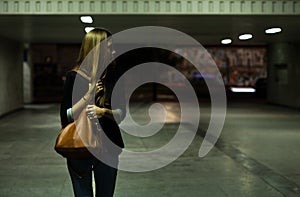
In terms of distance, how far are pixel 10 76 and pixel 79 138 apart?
17.7 m

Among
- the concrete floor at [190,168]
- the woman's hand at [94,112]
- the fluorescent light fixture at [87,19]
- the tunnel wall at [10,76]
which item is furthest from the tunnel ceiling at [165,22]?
the woman's hand at [94,112]

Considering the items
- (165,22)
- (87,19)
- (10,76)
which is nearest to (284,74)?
(10,76)

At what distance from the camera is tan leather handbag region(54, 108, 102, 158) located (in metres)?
3.66

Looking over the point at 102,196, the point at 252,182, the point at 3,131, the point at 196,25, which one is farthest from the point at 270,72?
the point at 102,196

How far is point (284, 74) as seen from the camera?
2530cm

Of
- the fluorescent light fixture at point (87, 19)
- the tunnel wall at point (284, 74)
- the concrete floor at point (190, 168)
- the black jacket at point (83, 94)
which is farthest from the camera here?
the tunnel wall at point (284, 74)

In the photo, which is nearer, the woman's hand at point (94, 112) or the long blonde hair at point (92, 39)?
the woman's hand at point (94, 112)

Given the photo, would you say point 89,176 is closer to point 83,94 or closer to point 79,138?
point 79,138

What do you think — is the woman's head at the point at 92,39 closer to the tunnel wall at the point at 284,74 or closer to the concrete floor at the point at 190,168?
the concrete floor at the point at 190,168

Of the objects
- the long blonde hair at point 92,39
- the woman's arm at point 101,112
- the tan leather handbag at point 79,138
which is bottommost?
the tan leather handbag at point 79,138

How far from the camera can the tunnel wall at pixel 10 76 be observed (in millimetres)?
18891

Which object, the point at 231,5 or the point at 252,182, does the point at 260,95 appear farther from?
the point at 252,182

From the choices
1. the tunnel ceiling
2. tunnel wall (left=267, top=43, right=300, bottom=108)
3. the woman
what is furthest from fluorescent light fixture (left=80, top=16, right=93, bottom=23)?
tunnel wall (left=267, top=43, right=300, bottom=108)

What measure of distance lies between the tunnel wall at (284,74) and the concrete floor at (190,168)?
916 centimetres
